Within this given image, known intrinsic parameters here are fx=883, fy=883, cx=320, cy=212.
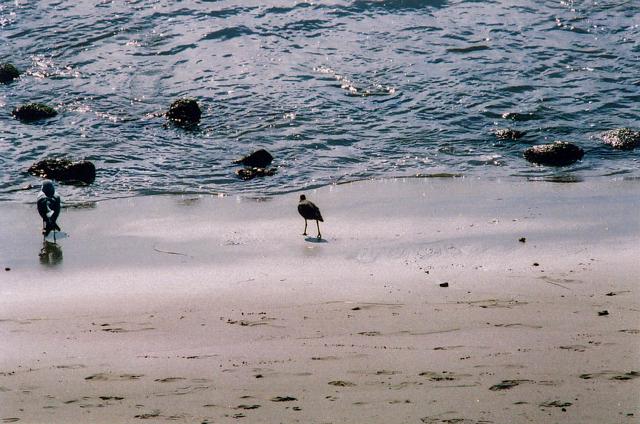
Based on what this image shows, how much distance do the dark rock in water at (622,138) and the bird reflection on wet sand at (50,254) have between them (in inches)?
314

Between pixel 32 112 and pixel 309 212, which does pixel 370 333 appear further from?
pixel 32 112

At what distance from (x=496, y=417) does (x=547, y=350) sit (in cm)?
104

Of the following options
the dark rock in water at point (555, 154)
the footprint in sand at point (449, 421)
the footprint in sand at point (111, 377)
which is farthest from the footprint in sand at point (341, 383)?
the dark rock in water at point (555, 154)

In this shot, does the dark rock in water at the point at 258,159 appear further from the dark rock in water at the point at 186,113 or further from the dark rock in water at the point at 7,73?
the dark rock in water at the point at 7,73

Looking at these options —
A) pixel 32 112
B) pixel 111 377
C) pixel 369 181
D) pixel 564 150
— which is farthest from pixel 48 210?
pixel 564 150

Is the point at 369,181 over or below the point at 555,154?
below

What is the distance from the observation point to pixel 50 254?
8.84m

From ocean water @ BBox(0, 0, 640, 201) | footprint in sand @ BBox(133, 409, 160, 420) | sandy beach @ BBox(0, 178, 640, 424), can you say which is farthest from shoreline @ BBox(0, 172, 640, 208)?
footprint in sand @ BBox(133, 409, 160, 420)

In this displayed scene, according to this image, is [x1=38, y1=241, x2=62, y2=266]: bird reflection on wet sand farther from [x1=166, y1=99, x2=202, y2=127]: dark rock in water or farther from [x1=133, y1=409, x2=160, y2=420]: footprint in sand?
[x1=166, y1=99, x2=202, y2=127]: dark rock in water

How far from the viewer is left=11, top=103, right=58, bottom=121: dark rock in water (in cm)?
1478

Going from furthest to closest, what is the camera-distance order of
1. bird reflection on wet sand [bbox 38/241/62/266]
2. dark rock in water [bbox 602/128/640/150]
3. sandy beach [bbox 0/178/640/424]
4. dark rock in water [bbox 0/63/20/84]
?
dark rock in water [bbox 0/63/20/84] < dark rock in water [bbox 602/128/640/150] < bird reflection on wet sand [bbox 38/241/62/266] < sandy beach [bbox 0/178/640/424]

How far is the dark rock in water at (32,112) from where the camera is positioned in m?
14.8

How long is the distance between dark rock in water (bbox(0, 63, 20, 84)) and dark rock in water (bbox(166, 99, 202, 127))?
4167mm

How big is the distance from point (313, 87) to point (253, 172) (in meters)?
4.13
